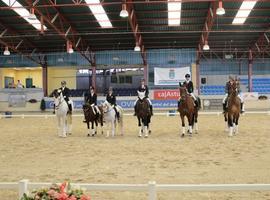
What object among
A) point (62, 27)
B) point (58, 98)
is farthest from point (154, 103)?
point (58, 98)

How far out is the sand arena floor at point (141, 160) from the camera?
7.56m

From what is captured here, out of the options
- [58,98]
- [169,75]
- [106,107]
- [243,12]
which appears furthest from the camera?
[169,75]

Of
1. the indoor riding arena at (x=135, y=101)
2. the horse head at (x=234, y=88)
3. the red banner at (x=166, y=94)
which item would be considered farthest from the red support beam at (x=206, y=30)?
the horse head at (x=234, y=88)

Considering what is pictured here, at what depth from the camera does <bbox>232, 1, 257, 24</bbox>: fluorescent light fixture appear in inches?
1021

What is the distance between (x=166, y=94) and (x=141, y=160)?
2369 cm

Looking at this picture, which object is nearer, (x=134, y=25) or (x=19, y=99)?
(x=134, y=25)

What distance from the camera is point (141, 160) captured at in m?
9.77

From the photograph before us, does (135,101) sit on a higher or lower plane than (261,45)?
lower

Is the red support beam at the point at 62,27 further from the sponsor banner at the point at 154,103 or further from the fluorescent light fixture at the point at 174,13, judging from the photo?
the fluorescent light fixture at the point at 174,13

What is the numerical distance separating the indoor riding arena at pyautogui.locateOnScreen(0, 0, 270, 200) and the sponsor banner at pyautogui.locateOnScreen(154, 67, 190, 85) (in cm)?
9

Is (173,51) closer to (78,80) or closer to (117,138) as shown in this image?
(78,80)

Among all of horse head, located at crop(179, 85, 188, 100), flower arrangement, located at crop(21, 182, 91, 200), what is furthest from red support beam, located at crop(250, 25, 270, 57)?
flower arrangement, located at crop(21, 182, 91, 200)

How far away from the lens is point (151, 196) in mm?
4660

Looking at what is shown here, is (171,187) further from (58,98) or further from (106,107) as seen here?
(58,98)
